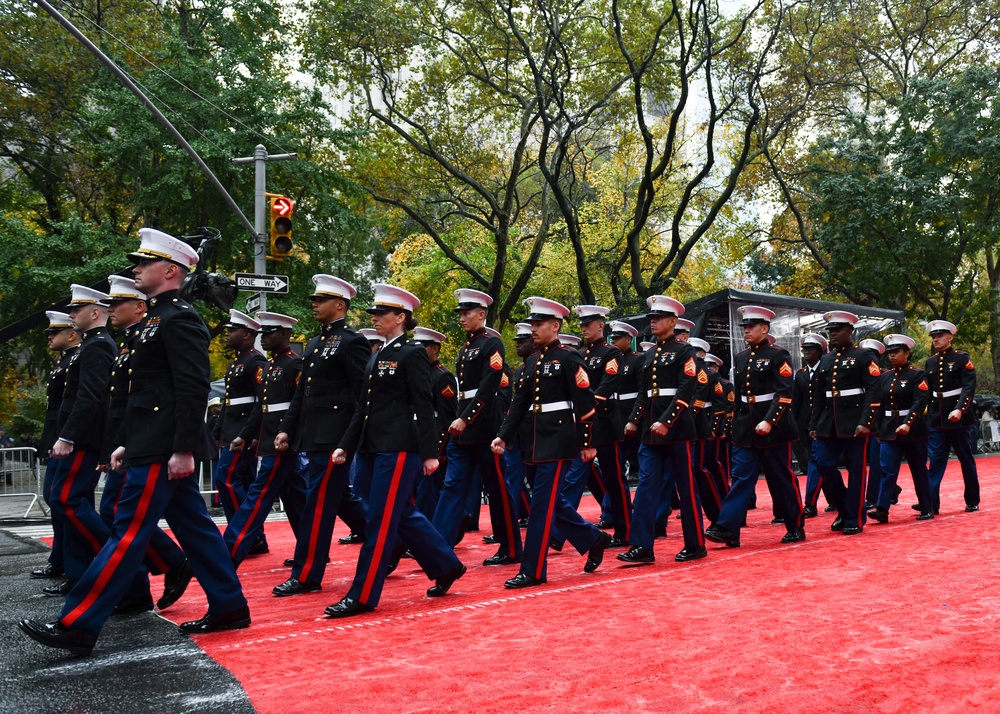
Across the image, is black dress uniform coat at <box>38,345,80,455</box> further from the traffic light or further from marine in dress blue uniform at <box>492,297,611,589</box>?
the traffic light

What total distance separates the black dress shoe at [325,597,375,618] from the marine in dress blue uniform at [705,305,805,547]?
3665 millimetres

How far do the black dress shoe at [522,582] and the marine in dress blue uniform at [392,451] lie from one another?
48 centimetres

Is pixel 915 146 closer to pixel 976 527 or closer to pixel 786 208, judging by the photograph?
pixel 786 208

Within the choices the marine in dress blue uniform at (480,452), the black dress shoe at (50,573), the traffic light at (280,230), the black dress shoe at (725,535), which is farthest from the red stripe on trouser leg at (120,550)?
the traffic light at (280,230)

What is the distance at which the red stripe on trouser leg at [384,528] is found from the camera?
6130 mm

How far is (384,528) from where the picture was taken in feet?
20.3

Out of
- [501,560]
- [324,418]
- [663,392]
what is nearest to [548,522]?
[501,560]

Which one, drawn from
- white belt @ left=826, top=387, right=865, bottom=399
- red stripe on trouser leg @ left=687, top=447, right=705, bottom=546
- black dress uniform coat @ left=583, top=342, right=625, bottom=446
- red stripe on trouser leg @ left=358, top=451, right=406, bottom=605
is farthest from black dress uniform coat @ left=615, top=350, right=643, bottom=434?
red stripe on trouser leg @ left=358, top=451, right=406, bottom=605

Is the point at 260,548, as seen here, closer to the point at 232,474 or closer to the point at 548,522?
the point at 232,474

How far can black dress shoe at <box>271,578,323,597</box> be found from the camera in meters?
7.06

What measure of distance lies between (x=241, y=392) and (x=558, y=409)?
3363 millimetres

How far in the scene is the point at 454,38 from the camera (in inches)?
942

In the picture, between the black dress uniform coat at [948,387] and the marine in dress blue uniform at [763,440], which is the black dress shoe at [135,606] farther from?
the black dress uniform coat at [948,387]

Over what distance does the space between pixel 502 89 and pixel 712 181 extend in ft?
48.2
